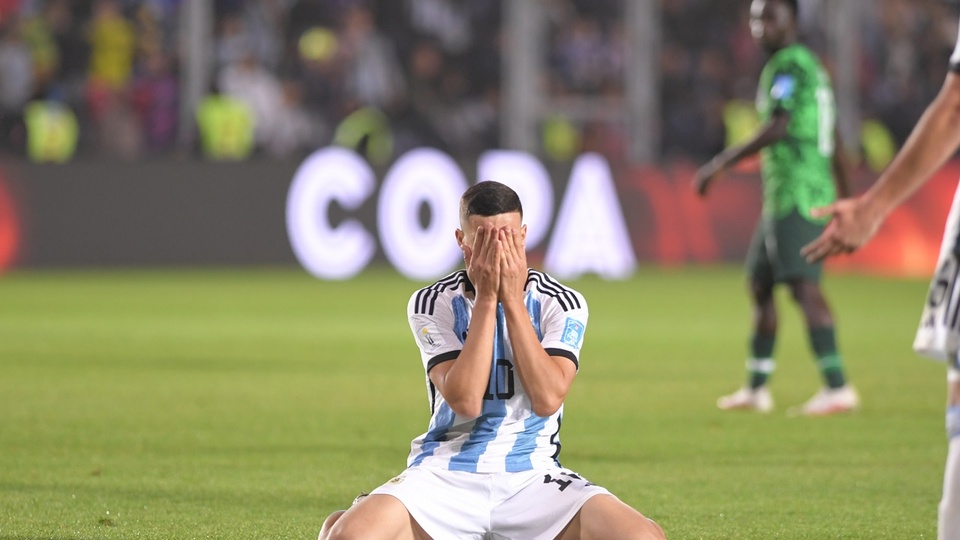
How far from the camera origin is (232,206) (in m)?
20.1

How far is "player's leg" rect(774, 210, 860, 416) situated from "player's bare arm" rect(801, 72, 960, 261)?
5.34m

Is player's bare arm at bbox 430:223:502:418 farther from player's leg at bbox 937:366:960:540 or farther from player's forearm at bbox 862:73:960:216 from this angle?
player's leg at bbox 937:366:960:540

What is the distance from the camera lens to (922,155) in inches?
144

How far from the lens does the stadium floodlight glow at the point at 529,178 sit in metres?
20.5

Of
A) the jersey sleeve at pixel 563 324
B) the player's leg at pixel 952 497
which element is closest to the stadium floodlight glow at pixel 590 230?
the jersey sleeve at pixel 563 324

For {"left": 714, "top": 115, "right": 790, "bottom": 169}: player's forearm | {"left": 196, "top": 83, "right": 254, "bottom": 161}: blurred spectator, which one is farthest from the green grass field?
{"left": 196, "top": 83, "right": 254, "bottom": 161}: blurred spectator

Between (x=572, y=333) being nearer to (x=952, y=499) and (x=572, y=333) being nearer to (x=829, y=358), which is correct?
(x=952, y=499)

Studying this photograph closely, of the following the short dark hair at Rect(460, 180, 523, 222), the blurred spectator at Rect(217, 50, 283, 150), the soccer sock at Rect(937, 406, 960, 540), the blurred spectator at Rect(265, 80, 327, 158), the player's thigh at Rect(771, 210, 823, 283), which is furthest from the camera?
the blurred spectator at Rect(265, 80, 327, 158)

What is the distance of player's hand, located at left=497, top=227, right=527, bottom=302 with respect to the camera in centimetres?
462

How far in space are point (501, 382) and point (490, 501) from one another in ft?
1.16

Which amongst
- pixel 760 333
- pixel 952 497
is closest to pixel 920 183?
pixel 952 497

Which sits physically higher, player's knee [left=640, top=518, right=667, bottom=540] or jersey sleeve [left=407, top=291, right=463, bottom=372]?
jersey sleeve [left=407, top=291, right=463, bottom=372]

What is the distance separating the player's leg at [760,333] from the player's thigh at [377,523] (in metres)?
4.90

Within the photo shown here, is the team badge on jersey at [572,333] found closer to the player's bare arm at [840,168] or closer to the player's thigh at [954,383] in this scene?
the player's thigh at [954,383]
